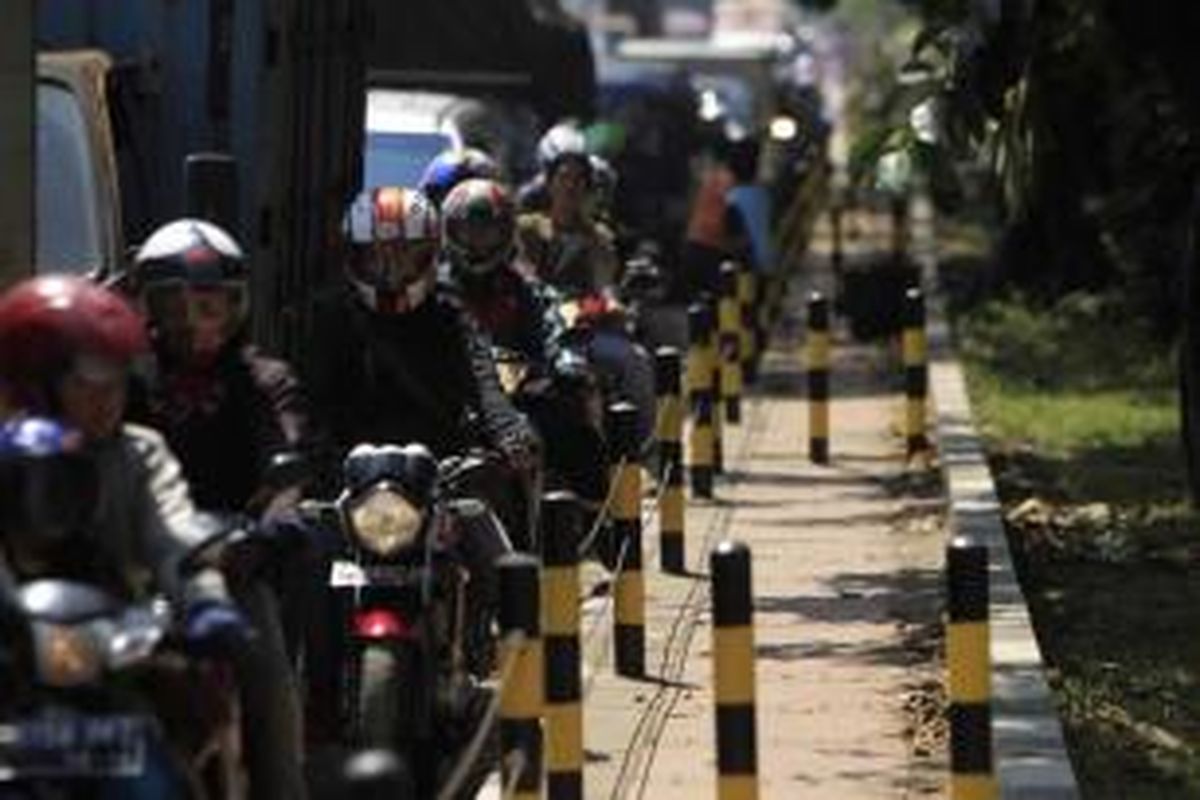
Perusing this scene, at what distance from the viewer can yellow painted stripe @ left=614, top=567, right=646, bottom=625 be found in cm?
1209

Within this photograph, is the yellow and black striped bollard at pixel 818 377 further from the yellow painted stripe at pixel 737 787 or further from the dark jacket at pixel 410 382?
the yellow painted stripe at pixel 737 787

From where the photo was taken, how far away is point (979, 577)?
27.6ft

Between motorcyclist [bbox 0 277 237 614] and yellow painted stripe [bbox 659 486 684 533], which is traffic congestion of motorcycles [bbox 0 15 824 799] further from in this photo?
yellow painted stripe [bbox 659 486 684 533]

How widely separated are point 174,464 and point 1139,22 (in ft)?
28.0

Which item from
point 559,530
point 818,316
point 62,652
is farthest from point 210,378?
point 818,316

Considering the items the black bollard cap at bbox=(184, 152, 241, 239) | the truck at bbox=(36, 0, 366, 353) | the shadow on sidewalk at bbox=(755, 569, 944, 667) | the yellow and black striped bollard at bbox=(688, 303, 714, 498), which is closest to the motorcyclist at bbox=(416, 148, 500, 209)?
the truck at bbox=(36, 0, 366, 353)

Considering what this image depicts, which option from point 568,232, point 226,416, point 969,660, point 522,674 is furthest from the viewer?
point 568,232

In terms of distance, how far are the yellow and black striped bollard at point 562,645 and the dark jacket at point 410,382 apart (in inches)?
42.9

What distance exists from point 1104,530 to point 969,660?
25.5 feet

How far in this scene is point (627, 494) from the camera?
1259 centimetres

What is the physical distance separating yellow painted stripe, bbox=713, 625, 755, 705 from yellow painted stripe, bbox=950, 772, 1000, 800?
0.62 meters

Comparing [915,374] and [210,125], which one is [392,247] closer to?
[210,125]

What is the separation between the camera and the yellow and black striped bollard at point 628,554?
1215 centimetres

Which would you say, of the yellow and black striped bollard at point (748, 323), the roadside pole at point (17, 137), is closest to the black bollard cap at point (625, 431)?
the roadside pole at point (17, 137)
